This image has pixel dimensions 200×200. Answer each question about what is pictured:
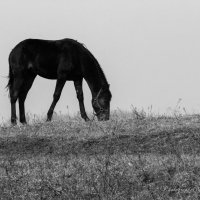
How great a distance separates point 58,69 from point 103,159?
23.2 feet

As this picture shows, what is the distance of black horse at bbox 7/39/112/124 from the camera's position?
17.1 metres

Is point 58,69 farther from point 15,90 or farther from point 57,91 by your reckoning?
point 15,90

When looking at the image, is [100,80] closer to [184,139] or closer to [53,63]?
[53,63]

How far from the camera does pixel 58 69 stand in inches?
675

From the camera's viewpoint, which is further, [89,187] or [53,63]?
[53,63]

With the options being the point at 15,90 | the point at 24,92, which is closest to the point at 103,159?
the point at 15,90

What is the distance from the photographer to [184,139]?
1261 cm

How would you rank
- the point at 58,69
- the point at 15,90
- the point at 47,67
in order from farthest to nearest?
the point at 15,90 → the point at 47,67 → the point at 58,69

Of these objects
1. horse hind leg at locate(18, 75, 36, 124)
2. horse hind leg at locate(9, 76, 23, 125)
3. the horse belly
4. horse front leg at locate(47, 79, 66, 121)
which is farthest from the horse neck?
horse hind leg at locate(9, 76, 23, 125)

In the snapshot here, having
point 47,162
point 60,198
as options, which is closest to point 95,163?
point 47,162

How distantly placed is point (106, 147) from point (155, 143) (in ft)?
2.85

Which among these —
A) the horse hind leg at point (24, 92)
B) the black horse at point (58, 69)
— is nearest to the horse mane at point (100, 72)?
the black horse at point (58, 69)

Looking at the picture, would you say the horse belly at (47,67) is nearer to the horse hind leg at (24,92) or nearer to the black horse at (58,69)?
the black horse at (58,69)

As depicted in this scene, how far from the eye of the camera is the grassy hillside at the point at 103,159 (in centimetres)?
869
